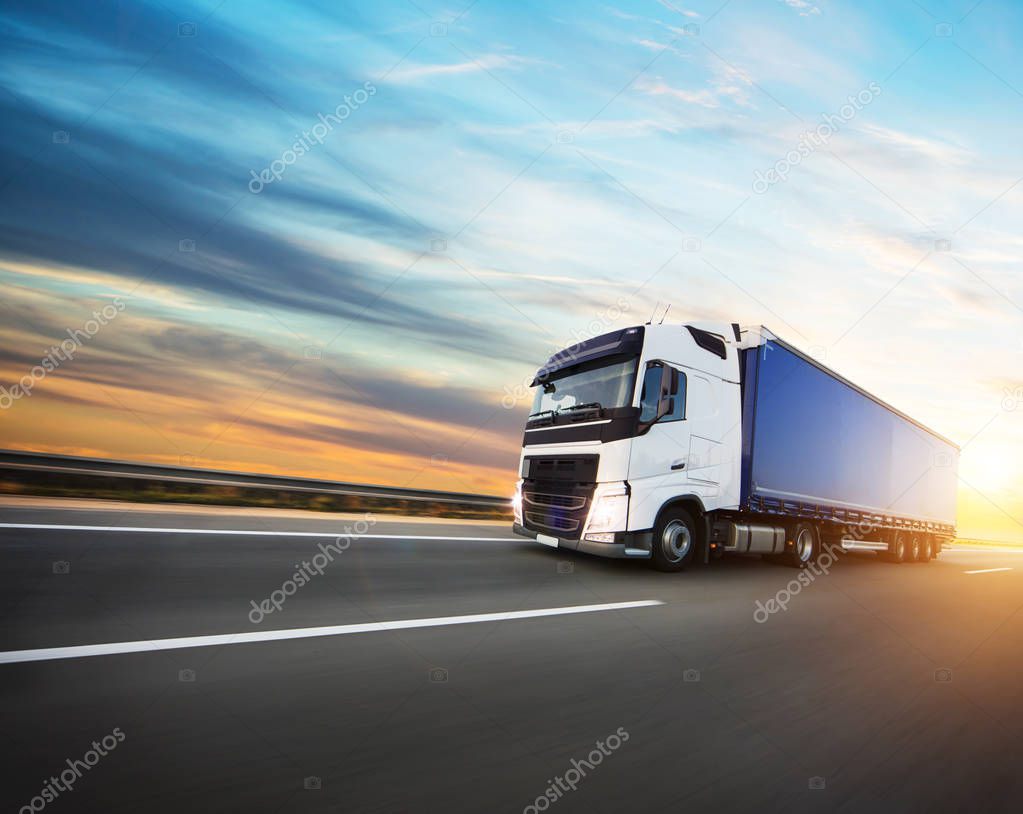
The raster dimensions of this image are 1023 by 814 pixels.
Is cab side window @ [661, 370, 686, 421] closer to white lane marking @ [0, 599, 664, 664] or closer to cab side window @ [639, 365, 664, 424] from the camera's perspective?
cab side window @ [639, 365, 664, 424]

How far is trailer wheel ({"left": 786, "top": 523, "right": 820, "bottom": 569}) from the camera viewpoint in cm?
1207

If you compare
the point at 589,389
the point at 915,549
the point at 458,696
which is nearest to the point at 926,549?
the point at 915,549

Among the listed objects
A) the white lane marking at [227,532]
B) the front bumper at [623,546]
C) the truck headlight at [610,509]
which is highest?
the truck headlight at [610,509]

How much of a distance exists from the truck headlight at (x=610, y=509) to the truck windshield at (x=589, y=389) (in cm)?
115

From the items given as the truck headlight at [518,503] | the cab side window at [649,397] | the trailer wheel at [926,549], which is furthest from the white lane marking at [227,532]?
the trailer wheel at [926,549]

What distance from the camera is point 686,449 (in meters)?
9.59

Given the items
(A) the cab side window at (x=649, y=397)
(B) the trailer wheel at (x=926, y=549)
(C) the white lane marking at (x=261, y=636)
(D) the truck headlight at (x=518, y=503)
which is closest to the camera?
(C) the white lane marking at (x=261, y=636)

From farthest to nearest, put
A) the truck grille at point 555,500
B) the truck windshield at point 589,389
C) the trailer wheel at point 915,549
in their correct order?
the trailer wheel at point 915,549
the truck grille at point 555,500
the truck windshield at point 589,389

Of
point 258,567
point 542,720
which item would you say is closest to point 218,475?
point 258,567

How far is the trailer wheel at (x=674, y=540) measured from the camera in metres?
9.42

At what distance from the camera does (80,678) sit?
361cm

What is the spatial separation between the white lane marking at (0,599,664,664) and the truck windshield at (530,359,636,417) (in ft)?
11.2

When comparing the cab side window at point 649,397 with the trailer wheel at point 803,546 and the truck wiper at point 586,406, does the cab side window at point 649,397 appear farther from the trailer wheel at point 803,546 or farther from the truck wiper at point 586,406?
the trailer wheel at point 803,546

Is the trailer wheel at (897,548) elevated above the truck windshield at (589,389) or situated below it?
below
